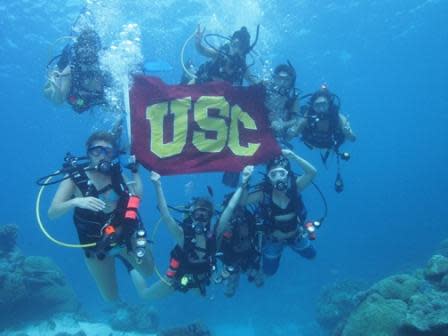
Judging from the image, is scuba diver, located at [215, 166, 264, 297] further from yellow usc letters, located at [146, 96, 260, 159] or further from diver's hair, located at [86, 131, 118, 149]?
diver's hair, located at [86, 131, 118, 149]

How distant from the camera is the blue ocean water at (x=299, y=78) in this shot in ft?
95.7

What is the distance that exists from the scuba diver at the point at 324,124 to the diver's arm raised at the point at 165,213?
4480 mm

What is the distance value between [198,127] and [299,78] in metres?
35.3

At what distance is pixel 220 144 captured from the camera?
991 cm

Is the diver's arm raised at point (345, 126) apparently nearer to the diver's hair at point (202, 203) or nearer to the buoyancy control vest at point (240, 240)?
the buoyancy control vest at point (240, 240)

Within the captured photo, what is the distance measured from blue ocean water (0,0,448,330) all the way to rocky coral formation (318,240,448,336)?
1023cm

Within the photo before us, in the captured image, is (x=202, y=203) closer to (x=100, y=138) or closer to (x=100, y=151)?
(x=100, y=151)

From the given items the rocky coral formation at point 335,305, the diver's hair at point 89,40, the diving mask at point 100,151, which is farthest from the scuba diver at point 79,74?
the rocky coral formation at point 335,305

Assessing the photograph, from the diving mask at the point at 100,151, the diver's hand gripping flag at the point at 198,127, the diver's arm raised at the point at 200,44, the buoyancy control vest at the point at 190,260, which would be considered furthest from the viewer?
the diver's arm raised at the point at 200,44

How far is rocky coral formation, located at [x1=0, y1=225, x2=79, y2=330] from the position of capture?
58.8 ft

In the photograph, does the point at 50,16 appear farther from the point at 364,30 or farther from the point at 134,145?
the point at 364,30

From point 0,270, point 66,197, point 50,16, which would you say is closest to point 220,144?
point 66,197

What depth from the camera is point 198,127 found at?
32.4 feet

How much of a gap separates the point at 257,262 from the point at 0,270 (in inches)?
541
